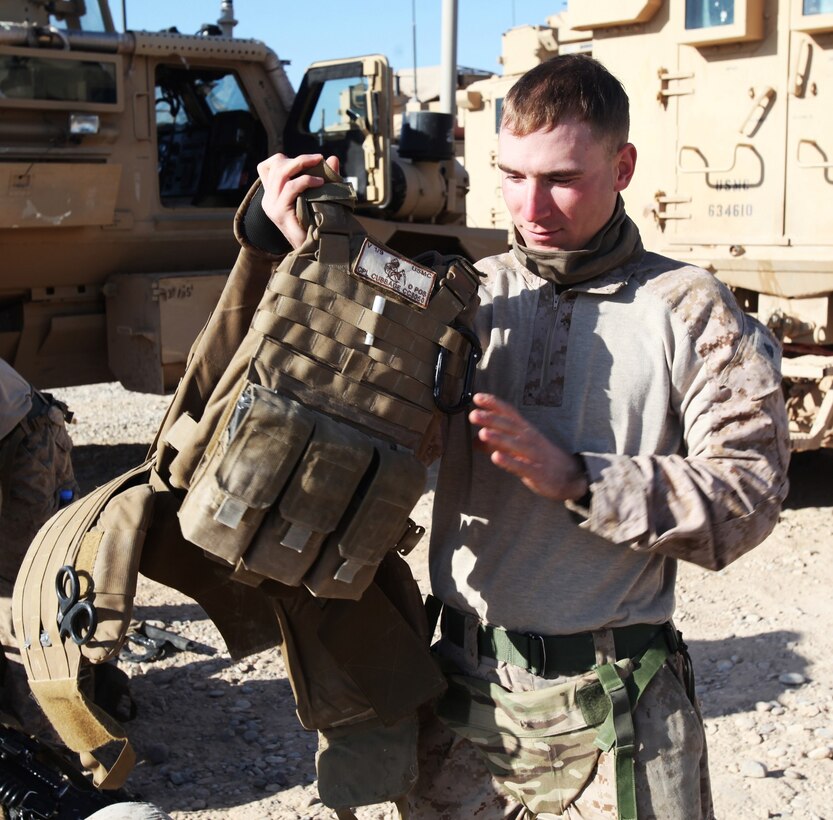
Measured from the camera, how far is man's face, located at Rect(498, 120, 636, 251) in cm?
180

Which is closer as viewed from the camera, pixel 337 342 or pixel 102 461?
pixel 337 342

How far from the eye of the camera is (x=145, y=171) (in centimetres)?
687

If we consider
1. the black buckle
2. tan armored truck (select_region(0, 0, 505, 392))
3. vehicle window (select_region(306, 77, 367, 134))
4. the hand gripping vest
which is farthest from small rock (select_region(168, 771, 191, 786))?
vehicle window (select_region(306, 77, 367, 134))

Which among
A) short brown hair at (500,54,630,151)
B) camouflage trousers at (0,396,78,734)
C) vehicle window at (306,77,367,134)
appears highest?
vehicle window at (306,77,367,134)

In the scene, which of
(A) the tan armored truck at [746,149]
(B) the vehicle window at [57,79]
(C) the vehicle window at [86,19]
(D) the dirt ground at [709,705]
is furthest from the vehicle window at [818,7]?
(C) the vehicle window at [86,19]

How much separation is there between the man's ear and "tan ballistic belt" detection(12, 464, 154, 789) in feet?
3.12

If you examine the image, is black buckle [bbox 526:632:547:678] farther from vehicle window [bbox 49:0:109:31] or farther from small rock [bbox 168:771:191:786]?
vehicle window [bbox 49:0:109:31]

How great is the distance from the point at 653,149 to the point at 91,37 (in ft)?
10.6

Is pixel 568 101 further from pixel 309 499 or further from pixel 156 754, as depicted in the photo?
pixel 156 754

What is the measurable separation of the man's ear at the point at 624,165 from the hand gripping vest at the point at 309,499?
0.29 metres

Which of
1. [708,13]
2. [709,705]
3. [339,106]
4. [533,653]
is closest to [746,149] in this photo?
[708,13]

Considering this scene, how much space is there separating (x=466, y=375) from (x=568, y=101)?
1.49ft

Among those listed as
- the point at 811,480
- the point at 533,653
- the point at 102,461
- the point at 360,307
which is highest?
the point at 360,307

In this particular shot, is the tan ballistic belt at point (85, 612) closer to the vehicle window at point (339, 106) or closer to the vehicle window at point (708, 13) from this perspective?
the vehicle window at point (708, 13)
